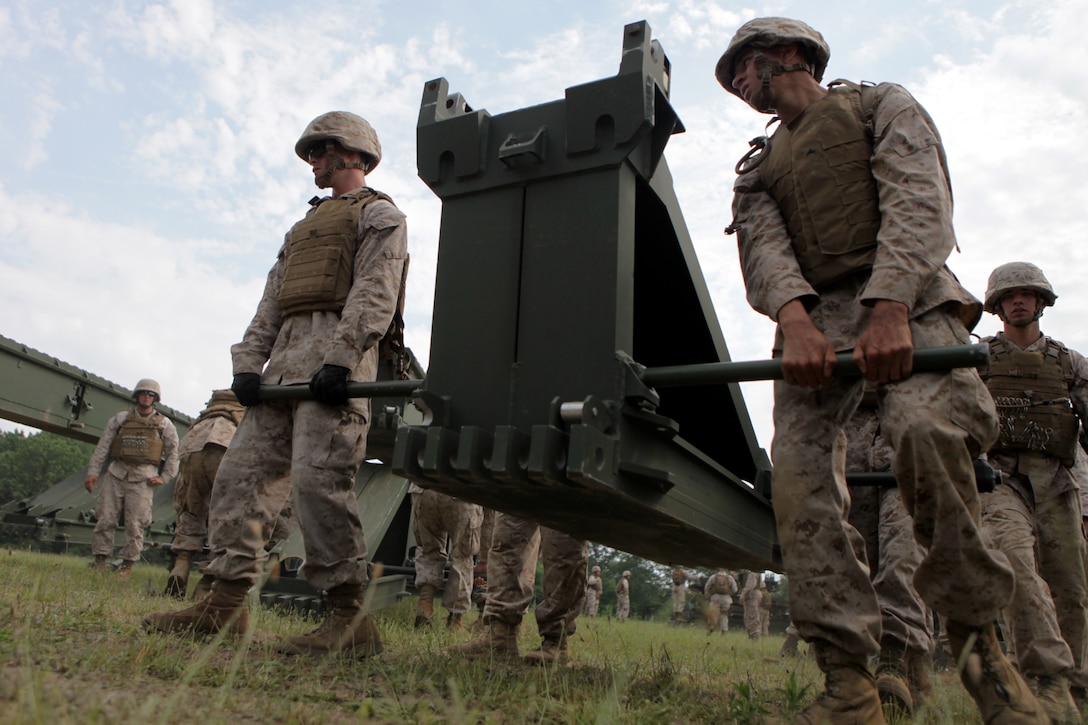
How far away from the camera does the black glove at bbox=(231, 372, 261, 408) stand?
387cm

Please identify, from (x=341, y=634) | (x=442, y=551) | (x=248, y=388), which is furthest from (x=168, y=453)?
(x=341, y=634)

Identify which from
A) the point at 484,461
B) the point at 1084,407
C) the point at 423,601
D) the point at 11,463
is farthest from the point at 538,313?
the point at 11,463

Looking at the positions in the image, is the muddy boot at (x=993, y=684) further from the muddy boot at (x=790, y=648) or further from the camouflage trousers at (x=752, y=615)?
the camouflage trousers at (x=752, y=615)

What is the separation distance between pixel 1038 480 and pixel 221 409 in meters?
7.31

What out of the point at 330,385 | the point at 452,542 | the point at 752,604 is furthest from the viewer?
the point at 752,604

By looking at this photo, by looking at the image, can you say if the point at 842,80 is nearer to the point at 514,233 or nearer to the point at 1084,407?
the point at 514,233

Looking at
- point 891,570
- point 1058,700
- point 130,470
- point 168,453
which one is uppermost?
point 168,453

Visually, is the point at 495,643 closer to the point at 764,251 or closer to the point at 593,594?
the point at 764,251

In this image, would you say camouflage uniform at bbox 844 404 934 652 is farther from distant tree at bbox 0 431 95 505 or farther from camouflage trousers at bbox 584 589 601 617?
distant tree at bbox 0 431 95 505

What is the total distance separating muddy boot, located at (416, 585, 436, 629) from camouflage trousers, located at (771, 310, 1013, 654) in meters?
4.25

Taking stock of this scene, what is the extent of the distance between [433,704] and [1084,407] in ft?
14.5

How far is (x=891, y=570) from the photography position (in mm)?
3504

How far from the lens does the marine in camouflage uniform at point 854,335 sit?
2.40m

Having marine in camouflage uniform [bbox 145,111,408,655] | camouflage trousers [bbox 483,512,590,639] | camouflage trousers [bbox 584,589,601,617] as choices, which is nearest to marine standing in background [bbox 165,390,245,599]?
marine in camouflage uniform [bbox 145,111,408,655]
